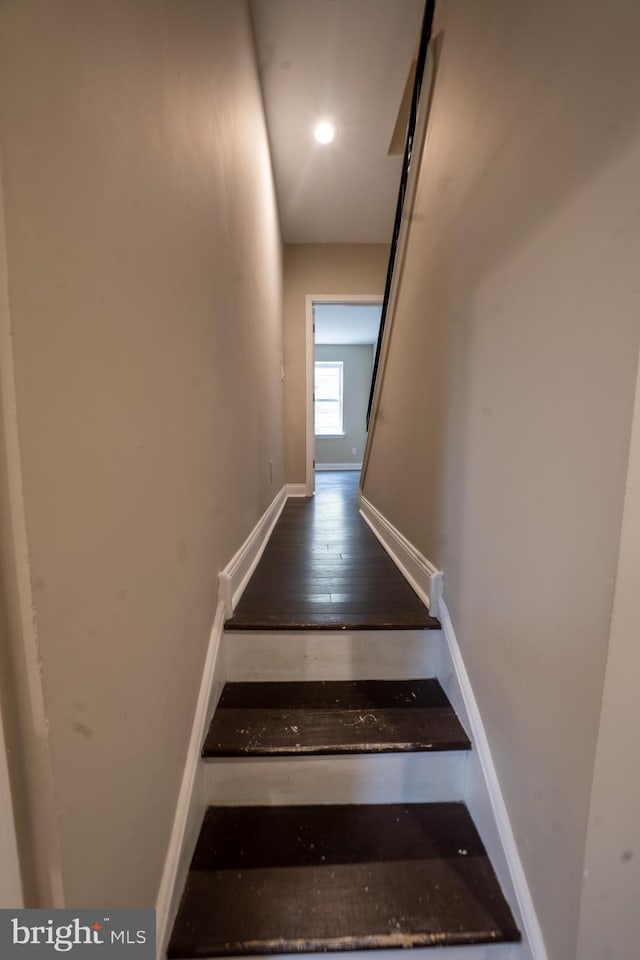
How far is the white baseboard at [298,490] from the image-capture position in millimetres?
4000

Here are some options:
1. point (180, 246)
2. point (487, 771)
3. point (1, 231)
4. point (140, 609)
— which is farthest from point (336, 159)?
point (487, 771)

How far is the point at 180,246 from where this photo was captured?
2.92 ft

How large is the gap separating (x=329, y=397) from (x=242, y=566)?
633cm

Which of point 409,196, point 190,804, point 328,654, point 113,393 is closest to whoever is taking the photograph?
point 113,393

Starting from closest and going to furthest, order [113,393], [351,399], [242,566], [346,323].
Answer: [113,393], [242,566], [346,323], [351,399]

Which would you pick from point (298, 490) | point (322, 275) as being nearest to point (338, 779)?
point (298, 490)

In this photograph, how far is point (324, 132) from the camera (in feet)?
8.10

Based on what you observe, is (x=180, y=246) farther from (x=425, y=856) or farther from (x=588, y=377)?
(x=425, y=856)

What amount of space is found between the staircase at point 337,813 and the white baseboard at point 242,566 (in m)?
0.13

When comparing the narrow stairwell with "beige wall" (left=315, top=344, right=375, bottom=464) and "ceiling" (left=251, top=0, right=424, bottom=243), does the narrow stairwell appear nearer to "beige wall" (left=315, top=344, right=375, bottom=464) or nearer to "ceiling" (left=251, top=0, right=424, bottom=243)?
"ceiling" (left=251, top=0, right=424, bottom=243)

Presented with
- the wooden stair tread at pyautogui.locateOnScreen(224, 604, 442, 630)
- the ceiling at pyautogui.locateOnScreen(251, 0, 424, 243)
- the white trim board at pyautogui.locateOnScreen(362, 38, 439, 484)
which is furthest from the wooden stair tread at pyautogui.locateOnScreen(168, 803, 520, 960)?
the ceiling at pyautogui.locateOnScreen(251, 0, 424, 243)

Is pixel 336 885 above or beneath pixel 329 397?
beneath

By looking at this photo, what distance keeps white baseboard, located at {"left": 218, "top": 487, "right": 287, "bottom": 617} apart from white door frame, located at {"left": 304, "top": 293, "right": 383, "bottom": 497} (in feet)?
5.59

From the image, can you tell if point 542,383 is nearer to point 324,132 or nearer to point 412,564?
point 412,564
